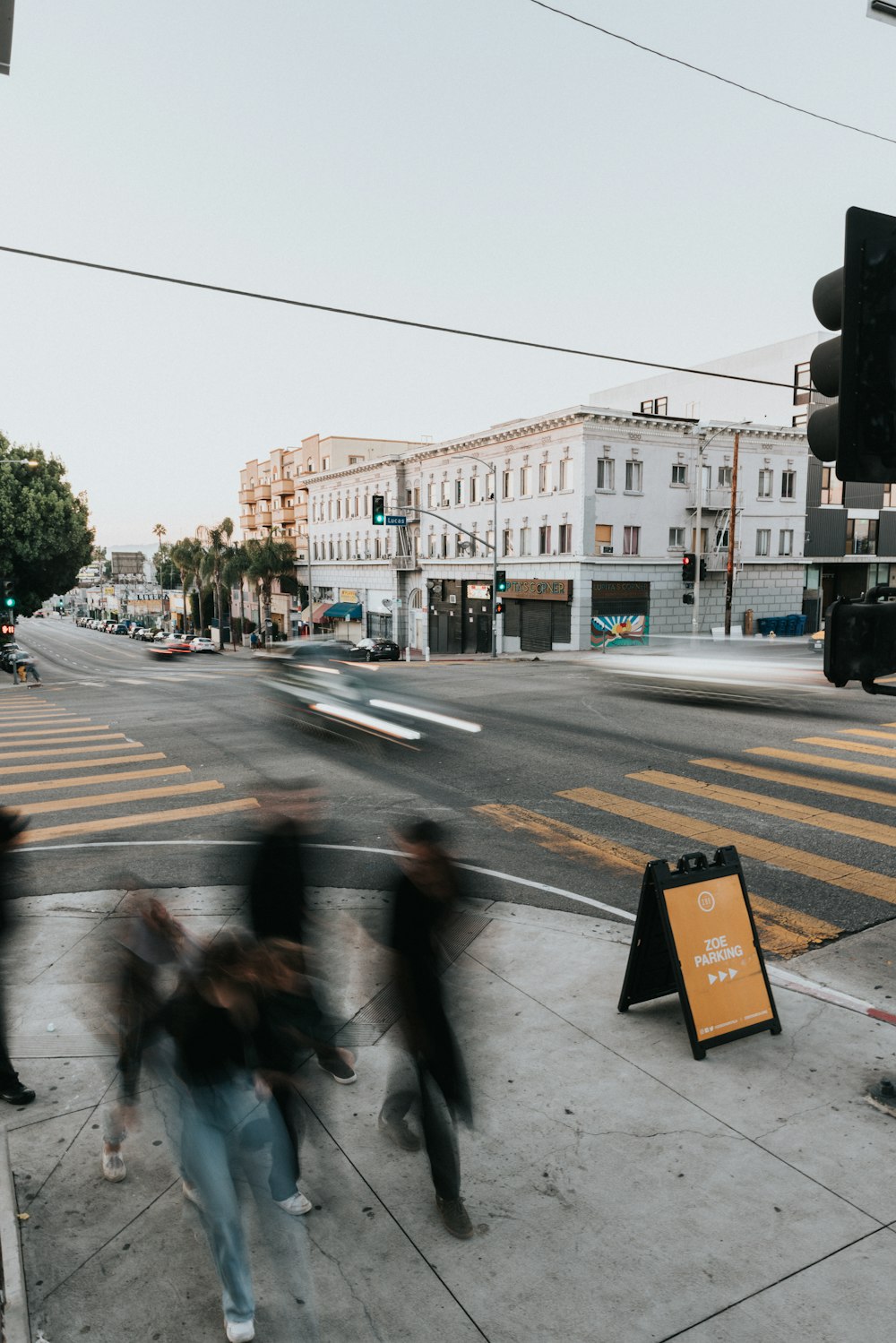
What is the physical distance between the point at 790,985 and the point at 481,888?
3.11m

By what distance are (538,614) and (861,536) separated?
2172cm

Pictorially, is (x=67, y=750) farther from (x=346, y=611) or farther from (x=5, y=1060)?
(x=346, y=611)

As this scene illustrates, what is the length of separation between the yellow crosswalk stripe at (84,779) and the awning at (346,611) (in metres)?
53.6

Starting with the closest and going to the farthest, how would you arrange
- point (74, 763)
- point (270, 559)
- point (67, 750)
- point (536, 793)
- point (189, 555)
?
point (536, 793), point (74, 763), point (67, 750), point (270, 559), point (189, 555)

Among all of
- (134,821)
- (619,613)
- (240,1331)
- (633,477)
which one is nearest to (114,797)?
(134,821)

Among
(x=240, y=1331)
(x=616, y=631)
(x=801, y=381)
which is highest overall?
(x=801, y=381)

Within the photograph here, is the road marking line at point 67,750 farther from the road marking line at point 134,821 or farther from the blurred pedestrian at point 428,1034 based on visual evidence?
the blurred pedestrian at point 428,1034

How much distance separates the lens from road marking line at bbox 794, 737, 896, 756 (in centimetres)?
1420

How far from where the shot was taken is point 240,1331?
338cm

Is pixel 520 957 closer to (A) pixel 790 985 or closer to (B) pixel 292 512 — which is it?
(A) pixel 790 985

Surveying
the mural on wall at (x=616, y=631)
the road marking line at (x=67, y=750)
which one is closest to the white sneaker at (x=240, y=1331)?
the road marking line at (x=67, y=750)

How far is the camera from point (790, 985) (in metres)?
6.47

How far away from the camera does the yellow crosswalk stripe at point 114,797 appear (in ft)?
39.5

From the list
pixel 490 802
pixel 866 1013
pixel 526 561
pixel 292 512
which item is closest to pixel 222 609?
pixel 292 512
